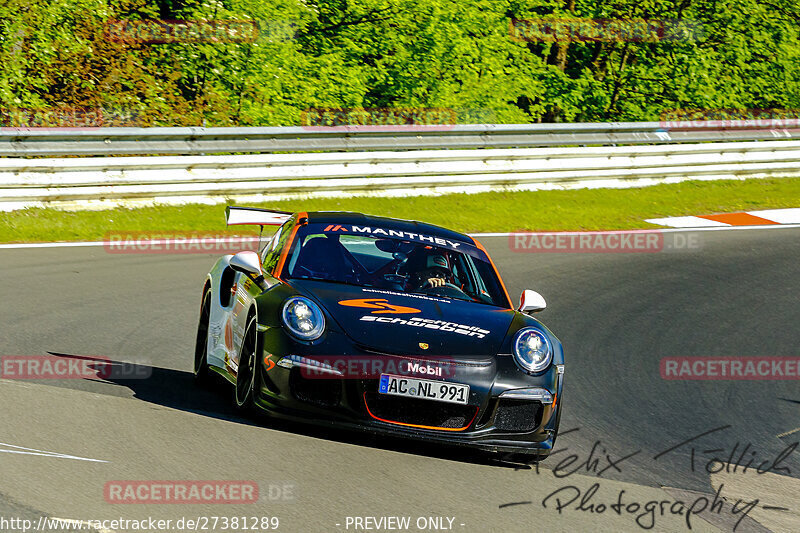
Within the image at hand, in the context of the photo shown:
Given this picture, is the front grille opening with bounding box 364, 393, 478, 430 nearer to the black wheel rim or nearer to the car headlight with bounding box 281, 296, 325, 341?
the car headlight with bounding box 281, 296, 325, 341

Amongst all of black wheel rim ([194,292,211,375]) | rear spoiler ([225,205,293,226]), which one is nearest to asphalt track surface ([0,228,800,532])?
black wheel rim ([194,292,211,375])

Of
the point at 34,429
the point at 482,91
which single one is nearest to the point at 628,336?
the point at 34,429

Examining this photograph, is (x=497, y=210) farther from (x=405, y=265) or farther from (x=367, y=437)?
(x=367, y=437)

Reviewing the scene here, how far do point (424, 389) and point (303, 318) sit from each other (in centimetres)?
73

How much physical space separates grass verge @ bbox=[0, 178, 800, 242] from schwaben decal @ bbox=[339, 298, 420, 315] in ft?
22.3

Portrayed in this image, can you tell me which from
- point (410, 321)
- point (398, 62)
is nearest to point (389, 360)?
point (410, 321)

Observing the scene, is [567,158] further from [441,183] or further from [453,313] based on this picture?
[453,313]

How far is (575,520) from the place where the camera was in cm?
493

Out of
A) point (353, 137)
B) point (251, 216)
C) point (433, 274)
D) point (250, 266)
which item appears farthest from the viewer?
point (353, 137)

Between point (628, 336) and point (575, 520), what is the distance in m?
4.68

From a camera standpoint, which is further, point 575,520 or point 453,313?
point 453,313

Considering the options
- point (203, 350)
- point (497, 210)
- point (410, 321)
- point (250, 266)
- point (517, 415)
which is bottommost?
point (497, 210)

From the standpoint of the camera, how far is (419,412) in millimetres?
5590

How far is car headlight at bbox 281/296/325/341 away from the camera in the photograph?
223 inches
